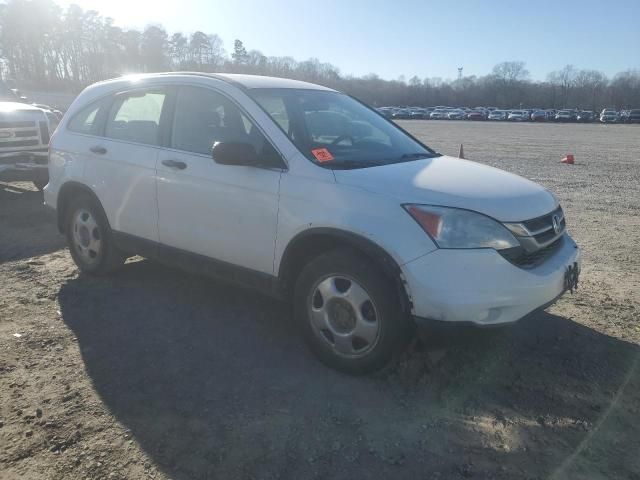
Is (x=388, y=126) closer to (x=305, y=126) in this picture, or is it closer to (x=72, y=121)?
(x=305, y=126)

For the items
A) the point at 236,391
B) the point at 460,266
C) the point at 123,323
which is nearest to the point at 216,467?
the point at 236,391

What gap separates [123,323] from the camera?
4355 mm

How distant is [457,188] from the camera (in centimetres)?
331

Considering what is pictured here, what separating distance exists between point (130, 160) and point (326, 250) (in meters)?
2.15

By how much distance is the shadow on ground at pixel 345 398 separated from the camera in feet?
8.96

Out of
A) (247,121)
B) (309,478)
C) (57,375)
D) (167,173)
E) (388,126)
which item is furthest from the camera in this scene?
(388,126)

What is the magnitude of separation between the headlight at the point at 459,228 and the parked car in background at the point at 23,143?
813 centimetres

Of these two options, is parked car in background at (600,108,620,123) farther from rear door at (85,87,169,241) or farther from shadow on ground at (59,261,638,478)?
rear door at (85,87,169,241)

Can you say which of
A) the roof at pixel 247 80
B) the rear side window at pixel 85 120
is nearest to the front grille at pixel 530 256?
the roof at pixel 247 80

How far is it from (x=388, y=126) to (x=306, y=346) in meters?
2.06

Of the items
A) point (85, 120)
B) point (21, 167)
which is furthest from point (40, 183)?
point (85, 120)

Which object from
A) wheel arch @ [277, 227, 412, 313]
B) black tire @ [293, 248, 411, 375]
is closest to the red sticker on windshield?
wheel arch @ [277, 227, 412, 313]

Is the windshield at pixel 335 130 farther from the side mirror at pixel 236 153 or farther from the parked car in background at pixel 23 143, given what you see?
the parked car in background at pixel 23 143

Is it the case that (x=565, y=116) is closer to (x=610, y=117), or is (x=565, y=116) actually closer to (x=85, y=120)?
(x=610, y=117)
